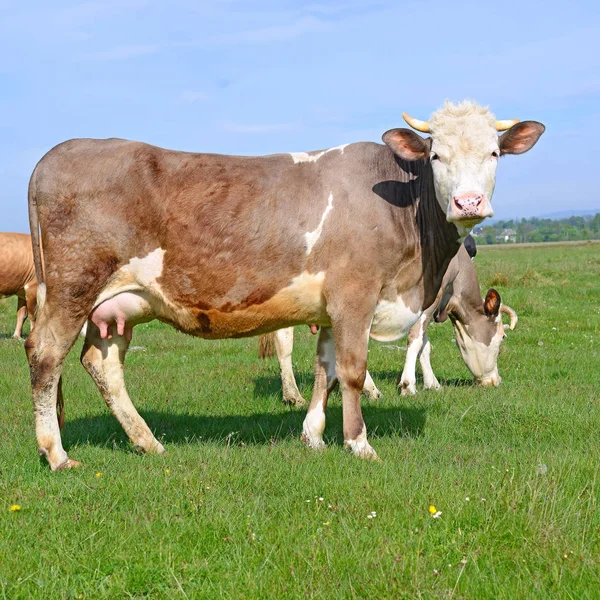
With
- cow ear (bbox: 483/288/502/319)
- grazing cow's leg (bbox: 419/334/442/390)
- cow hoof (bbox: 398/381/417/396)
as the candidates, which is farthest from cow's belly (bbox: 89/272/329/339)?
cow ear (bbox: 483/288/502/319)

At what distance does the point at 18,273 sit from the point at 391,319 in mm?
12960

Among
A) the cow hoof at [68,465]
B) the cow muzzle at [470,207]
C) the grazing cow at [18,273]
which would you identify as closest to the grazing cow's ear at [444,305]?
the cow muzzle at [470,207]

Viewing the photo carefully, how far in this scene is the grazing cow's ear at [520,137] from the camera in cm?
667

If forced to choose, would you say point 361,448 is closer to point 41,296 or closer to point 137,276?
point 137,276

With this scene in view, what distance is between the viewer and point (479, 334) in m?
11.2

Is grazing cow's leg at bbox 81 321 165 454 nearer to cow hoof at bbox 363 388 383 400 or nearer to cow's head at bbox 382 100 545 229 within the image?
cow's head at bbox 382 100 545 229

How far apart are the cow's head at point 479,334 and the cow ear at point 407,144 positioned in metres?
4.80

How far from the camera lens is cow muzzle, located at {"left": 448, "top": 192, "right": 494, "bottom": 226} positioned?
589 cm

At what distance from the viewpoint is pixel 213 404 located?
9172mm

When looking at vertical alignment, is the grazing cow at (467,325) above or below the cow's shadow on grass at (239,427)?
above

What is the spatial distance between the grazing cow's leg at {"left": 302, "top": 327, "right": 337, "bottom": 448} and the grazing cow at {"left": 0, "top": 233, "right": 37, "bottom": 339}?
11496 mm

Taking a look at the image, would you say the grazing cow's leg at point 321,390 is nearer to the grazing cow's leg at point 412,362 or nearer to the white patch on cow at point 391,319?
the white patch on cow at point 391,319

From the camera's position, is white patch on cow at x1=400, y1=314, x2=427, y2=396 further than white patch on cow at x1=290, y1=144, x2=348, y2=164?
Yes

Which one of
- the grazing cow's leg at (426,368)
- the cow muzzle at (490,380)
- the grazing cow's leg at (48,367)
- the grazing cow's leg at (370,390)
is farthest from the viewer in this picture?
the grazing cow's leg at (426,368)
